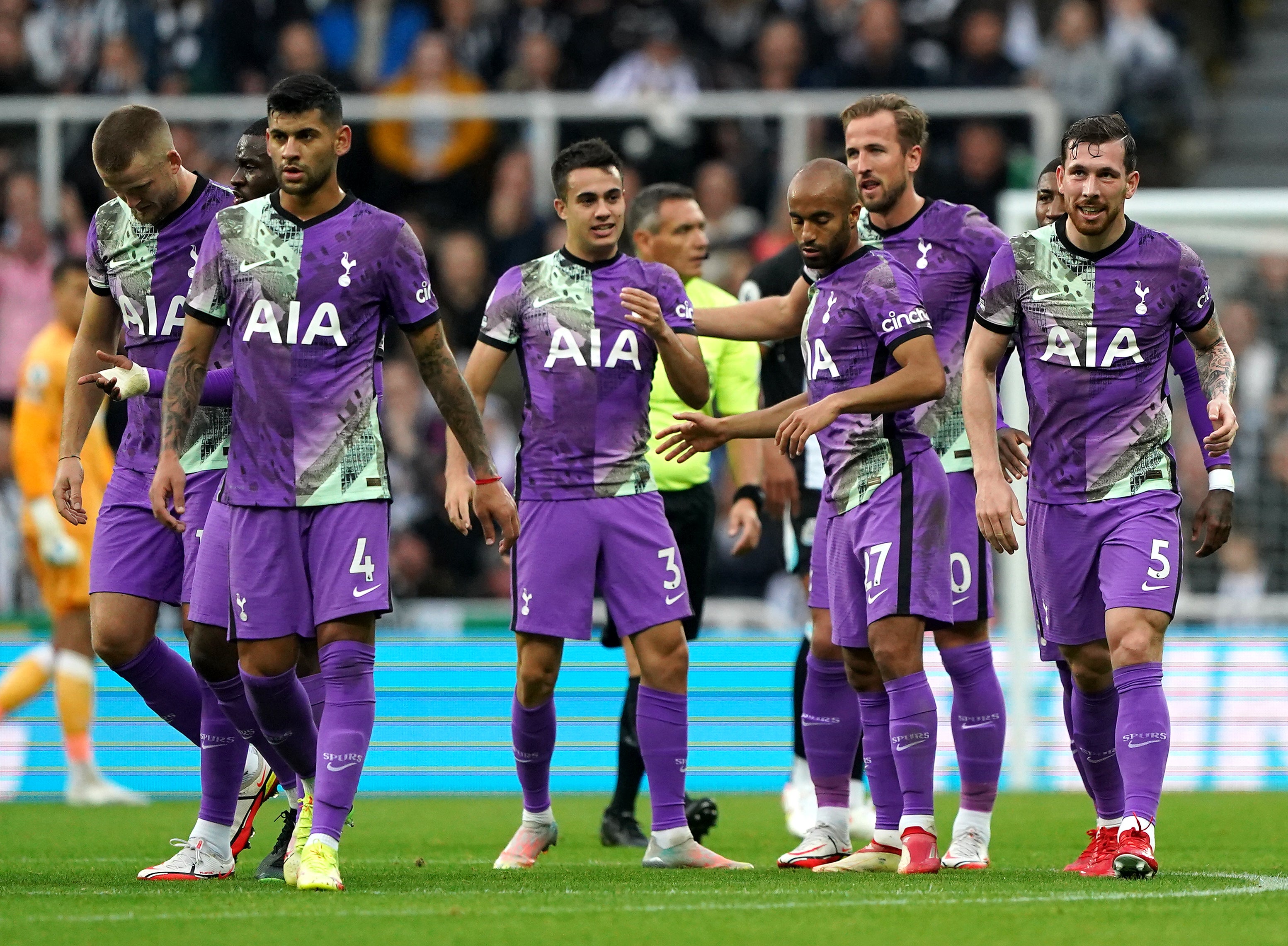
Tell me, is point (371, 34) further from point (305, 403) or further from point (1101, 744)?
point (1101, 744)

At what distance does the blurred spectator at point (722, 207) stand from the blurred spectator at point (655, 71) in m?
1.29

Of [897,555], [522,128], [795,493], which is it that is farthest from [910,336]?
[522,128]

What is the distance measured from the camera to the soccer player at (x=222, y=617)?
22.3 feet

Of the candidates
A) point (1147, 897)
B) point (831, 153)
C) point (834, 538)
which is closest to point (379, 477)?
point (834, 538)

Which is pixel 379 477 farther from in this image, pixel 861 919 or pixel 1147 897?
pixel 1147 897

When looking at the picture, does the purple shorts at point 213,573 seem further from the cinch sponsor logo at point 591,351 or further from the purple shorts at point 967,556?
the purple shorts at point 967,556

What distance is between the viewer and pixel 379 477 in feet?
21.8

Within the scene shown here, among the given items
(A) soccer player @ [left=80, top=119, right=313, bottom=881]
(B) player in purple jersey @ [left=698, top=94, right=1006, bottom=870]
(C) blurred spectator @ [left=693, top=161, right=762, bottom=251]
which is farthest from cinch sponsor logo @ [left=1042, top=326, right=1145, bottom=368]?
(C) blurred spectator @ [left=693, top=161, right=762, bottom=251]

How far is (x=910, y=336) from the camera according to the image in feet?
23.2

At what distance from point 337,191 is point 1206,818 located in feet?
18.8

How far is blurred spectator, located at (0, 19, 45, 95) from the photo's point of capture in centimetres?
1645

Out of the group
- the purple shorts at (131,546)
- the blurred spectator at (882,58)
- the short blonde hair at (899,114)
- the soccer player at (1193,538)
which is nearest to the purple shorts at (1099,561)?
the soccer player at (1193,538)

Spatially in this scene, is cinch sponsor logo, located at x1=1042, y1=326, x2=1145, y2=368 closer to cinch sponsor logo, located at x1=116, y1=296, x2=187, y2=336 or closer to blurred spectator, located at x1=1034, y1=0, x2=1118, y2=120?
cinch sponsor logo, located at x1=116, y1=296, x2=187, y2=336

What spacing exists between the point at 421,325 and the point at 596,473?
1139 mm
